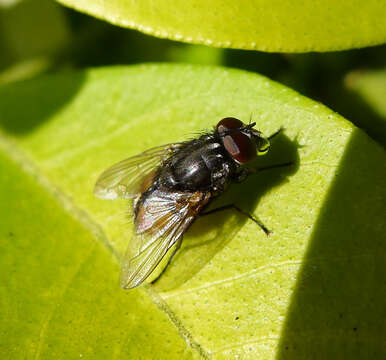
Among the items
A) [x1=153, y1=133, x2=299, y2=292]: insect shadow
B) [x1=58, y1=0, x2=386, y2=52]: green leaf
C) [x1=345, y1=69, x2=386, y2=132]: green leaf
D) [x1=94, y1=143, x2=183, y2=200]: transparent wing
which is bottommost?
[x1=345, y1=69, x2=386, y2=132]: green leaf

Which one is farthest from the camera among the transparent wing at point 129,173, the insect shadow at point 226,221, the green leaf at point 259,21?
the transparent wing at point 129,173

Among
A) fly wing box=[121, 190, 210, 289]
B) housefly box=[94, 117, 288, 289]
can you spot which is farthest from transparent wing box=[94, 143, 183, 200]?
fly wing box=[121, 190, 210, 289]

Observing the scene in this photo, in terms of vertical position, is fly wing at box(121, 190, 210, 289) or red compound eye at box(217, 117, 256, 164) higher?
red compound eye at box(217, 117, 256, 164)

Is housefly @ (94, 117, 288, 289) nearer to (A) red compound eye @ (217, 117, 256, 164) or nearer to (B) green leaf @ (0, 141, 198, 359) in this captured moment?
(A) red compound eye @ (217, 117, 256, 164)

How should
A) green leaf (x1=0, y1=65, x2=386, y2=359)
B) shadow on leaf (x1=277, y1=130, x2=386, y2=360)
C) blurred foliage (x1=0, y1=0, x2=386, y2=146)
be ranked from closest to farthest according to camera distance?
shadow on leaf (x1=277, y1=130, x2=386, y2=360)
green leaf (x1=0, y1=65, x2=386, y2=359)
blurred foliage (x1=0, y1=0, x2=386, y2=146)

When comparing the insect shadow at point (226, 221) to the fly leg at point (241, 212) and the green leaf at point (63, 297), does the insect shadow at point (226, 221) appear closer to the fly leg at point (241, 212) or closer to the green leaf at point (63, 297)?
the fly leg at point (241, 212)

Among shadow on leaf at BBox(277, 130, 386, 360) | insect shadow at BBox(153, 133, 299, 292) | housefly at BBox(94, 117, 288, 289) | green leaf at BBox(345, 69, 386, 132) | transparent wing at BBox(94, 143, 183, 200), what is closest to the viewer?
shadow on leaf at BBox(277, 130, 386, 360)

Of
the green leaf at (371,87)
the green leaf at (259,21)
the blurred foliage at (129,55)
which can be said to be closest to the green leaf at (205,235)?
the green leaf at (259,21)

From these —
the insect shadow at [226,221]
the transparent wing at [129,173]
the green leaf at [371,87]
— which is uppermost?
the transparent wing at [129,173]
